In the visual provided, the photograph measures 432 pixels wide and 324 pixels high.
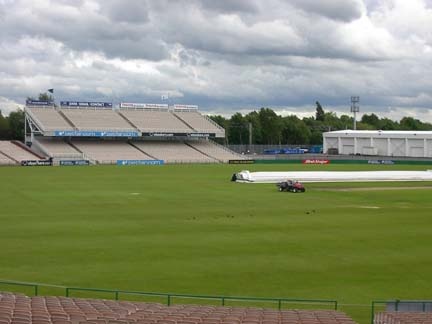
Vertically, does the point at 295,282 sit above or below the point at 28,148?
below

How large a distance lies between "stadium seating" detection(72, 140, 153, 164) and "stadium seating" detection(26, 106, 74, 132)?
15.3 feet

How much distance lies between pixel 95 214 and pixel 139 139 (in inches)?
4188

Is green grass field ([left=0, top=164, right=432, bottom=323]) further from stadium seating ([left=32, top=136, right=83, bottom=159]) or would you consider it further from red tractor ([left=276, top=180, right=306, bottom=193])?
stadium seating ([left=32, top=136, right=83, bottom=159])

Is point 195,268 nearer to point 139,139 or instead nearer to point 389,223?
point 389,223

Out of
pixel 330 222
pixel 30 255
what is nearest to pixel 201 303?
pixel 30 255

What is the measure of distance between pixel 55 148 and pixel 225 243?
343 ft

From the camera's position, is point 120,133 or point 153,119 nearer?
point 120,133

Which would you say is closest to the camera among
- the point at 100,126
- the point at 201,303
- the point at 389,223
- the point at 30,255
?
the point at 201,303

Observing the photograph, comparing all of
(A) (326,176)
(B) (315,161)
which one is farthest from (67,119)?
(A) (326,176)

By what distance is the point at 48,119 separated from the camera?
465 ft

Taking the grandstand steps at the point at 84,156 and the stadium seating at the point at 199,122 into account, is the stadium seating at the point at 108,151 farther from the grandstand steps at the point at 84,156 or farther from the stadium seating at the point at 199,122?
the stadium seating at the point at 199,122

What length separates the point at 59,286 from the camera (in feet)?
80.3

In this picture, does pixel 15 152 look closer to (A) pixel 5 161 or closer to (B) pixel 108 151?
(A) pixel 5 161

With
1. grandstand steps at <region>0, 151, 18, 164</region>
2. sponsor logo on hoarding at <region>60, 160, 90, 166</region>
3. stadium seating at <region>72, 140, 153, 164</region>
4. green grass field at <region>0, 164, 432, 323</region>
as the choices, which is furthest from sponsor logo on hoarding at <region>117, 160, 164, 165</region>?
green grass field at <region>0, 164, 432, 323</region>
